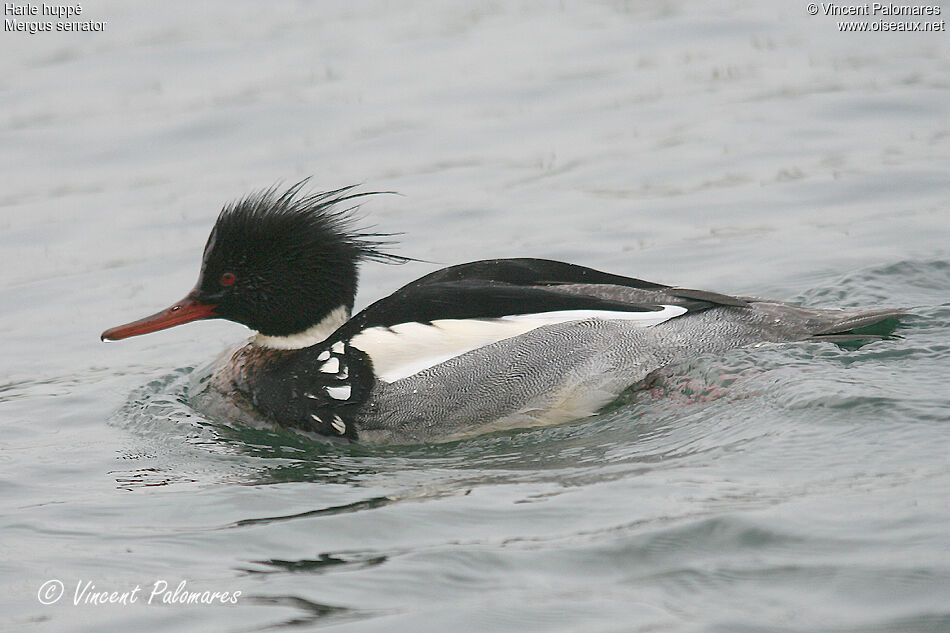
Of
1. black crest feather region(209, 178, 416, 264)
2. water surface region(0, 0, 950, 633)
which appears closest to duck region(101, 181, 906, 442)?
black crest feather region(209, 178, 416, 264)

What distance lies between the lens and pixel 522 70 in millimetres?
13586

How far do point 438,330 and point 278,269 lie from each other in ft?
3.35

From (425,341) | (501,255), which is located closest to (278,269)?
(425,341)

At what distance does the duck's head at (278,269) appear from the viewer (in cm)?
732

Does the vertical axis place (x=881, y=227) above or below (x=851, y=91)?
below

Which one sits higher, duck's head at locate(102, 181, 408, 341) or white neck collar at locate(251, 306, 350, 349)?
duck's head at locate(102, 181, 408, 341)

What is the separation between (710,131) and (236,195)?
4184 mm

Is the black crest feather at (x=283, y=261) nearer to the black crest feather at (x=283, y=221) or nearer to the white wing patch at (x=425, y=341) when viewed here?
the black crest feather at (x=283, y=221)

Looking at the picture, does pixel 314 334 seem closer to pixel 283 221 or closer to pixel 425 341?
pixel 283 221

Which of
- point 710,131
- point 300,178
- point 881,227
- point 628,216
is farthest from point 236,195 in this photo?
point 881,227

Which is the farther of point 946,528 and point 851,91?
point 851,91

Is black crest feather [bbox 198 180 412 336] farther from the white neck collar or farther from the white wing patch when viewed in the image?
the white wing patch

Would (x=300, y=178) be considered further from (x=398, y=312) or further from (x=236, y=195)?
(x=398, y=312)

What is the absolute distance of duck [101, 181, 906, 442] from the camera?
23.0 feet
